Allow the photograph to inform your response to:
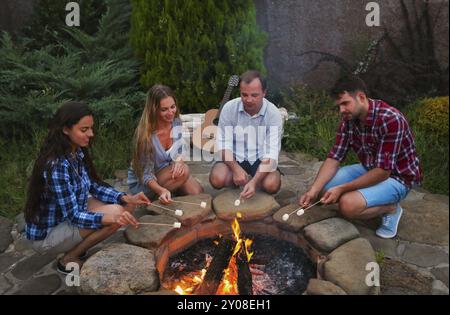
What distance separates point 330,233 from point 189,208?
3.33 ft

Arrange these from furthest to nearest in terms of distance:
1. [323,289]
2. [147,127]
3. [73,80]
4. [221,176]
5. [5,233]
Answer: [73,80] < [221,176] < [5,233] < [147,127] < [323,289]

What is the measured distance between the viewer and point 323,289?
2424 mm

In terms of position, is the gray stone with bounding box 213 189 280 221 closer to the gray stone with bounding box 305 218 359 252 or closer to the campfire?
the campfire

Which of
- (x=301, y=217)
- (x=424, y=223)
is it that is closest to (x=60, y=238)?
(x=301, y=217)

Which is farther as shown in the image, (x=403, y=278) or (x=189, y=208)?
(x=189, y=208)

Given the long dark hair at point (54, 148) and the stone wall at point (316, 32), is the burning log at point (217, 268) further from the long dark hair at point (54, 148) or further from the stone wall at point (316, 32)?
the stone wall at point (316, 32)

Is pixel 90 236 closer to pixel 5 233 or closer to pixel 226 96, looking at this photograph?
pixel 5 233

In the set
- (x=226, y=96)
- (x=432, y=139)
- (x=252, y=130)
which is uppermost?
(x=226, y=96)

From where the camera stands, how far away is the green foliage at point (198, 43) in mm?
4922

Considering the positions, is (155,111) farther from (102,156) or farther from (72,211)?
(102,156)

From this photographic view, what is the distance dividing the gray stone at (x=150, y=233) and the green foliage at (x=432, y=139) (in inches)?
83.2

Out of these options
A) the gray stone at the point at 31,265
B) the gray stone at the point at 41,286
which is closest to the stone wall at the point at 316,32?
the gray stone at the point at 31,265
